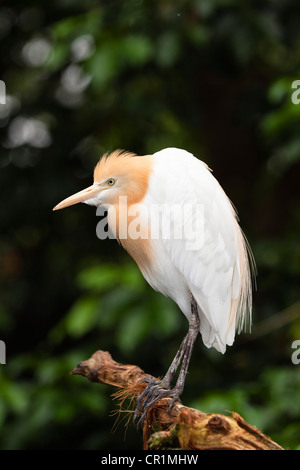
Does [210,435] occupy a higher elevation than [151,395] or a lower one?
lower

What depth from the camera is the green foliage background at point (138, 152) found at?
261cm

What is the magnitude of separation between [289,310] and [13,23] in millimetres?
2082

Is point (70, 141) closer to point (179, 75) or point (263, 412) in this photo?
point (179, 75)

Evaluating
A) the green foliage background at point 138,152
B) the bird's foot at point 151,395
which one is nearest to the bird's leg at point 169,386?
the bird's foot at point 151,395

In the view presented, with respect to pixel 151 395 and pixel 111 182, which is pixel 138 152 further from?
pixel 151 395

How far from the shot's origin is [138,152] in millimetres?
3303

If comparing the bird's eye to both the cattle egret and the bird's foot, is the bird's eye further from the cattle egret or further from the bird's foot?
Result: the bird's foot

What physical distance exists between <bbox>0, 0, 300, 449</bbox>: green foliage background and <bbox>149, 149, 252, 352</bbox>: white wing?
44cm

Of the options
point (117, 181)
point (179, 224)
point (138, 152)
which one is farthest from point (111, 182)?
point (138, 152)

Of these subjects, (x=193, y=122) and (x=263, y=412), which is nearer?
(x=263, y=412)

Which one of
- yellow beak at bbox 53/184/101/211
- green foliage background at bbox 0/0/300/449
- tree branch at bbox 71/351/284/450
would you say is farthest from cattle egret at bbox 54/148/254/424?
green foliage background at bbox 0/0/300/449

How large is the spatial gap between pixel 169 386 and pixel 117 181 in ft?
1.99

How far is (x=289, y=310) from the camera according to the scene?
2.95m

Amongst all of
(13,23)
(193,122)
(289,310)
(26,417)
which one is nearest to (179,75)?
(193,122)
